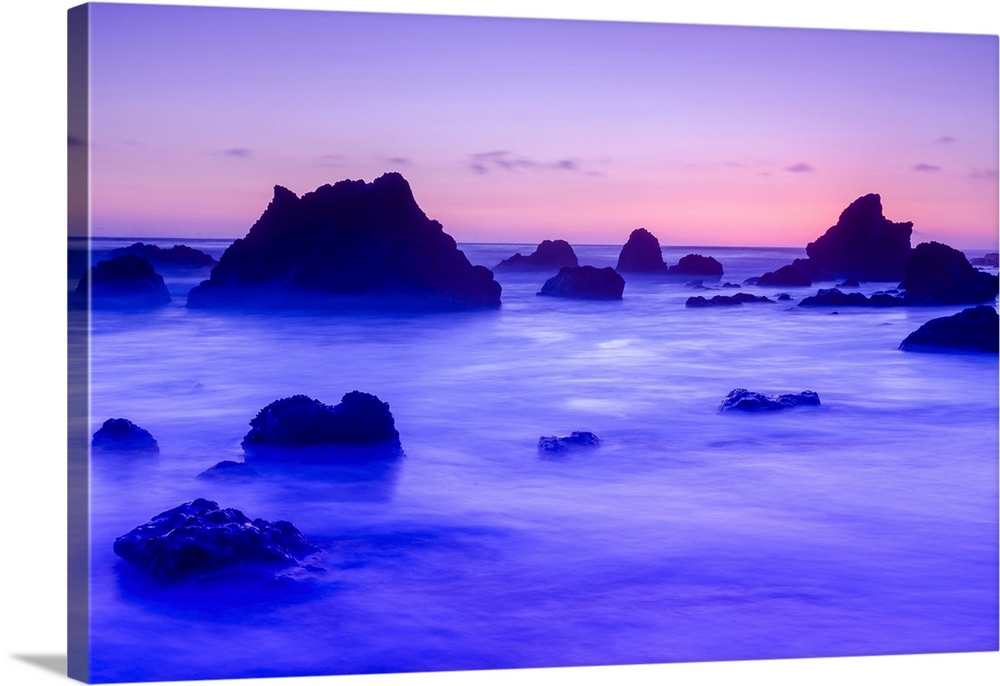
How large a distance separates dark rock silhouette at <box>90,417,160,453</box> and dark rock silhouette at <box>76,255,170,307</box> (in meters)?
0.46

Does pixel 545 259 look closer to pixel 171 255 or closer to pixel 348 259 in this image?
pixel 348 259

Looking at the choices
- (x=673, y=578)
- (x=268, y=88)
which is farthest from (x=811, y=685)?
(x=268, y=88)

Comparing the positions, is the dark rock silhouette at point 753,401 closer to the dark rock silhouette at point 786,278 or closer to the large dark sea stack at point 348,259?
the dark rock silhouette at point 786,278

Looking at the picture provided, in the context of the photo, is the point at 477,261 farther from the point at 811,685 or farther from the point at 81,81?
the point at 811,685

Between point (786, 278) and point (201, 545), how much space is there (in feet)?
9.38

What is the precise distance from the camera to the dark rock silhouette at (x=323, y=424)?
5855mm

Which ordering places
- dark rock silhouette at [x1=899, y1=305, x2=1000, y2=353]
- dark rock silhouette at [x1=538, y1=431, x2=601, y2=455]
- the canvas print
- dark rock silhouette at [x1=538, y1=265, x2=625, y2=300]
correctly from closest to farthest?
the canvas print < dark rock silhouette at [x1=538, y1=431, x2=601, y2=455] < dark rock silhouette at [x1=538, y1=265, x2=625, y2=300] < dark rock silhouette at [x1=899, y1=305, x2=1000, y2=353]

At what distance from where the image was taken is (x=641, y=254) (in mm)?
6379

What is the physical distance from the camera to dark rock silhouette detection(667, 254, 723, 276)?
6.36 metres

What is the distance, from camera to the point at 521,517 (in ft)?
19.1

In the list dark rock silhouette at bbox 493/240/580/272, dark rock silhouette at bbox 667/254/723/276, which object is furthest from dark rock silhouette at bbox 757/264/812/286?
dark rock silhouette at bbox 493/240/580/272

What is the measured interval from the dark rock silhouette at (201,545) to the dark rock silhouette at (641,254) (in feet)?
6.30

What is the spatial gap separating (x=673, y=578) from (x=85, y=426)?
92.8 inches

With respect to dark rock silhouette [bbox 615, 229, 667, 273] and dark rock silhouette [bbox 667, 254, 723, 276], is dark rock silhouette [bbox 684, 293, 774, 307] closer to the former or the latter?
dark rock silhouette [bbox 667, 254, 723, 276]
